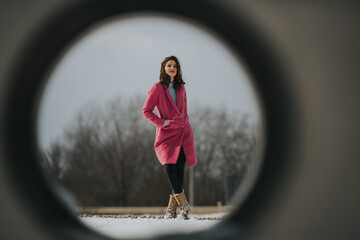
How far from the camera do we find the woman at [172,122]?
2689 mm

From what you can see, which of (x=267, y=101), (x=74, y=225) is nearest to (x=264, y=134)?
(x=267, y=101)

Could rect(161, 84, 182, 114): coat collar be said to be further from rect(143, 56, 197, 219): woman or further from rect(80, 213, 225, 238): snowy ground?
rect(80, 213, 225, 238): snowy ground

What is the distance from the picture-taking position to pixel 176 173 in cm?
280

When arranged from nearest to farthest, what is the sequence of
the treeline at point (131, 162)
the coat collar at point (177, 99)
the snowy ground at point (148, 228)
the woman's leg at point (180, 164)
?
the snowy ground at point (148, 228) < the coat collar at point (177, 99) < the woman's leg at point (180, 164) < the treeline at point (131, 162)

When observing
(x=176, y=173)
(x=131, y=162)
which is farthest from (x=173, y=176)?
(x=131, y=162)

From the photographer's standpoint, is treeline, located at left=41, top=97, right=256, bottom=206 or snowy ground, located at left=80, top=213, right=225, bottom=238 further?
treeline, located at left=41, top=97, right=256, bottom=206

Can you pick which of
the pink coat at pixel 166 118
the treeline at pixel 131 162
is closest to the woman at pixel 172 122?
the pink coat at pixel 166 118

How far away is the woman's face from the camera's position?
274 cm

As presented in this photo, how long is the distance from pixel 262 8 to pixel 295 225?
0.99m

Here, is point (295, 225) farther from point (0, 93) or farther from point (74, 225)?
point (0, 93)

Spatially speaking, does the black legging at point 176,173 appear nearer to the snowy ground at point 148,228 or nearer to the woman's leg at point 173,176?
the woman's leg at point 173,176

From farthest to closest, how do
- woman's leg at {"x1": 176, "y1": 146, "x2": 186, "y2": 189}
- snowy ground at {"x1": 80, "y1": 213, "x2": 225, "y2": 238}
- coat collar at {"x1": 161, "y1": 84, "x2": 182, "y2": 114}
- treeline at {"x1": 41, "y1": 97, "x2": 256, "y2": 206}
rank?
treeline at {"x1": 41, "y1": 97, "x2": 256, "y2": 206} < woman's leg at {"x1": 176, "y1": 146, "x2": 186, "y2": 189} < coat collar at {"x1": 161, "y1": 84, "x2": 182, "y2": 114} < snowy ground at {"x1": 80, "y1": 213, "x2": 225, "y2": 238}

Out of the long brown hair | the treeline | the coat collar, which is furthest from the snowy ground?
the treeline

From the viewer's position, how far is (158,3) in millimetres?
1723
